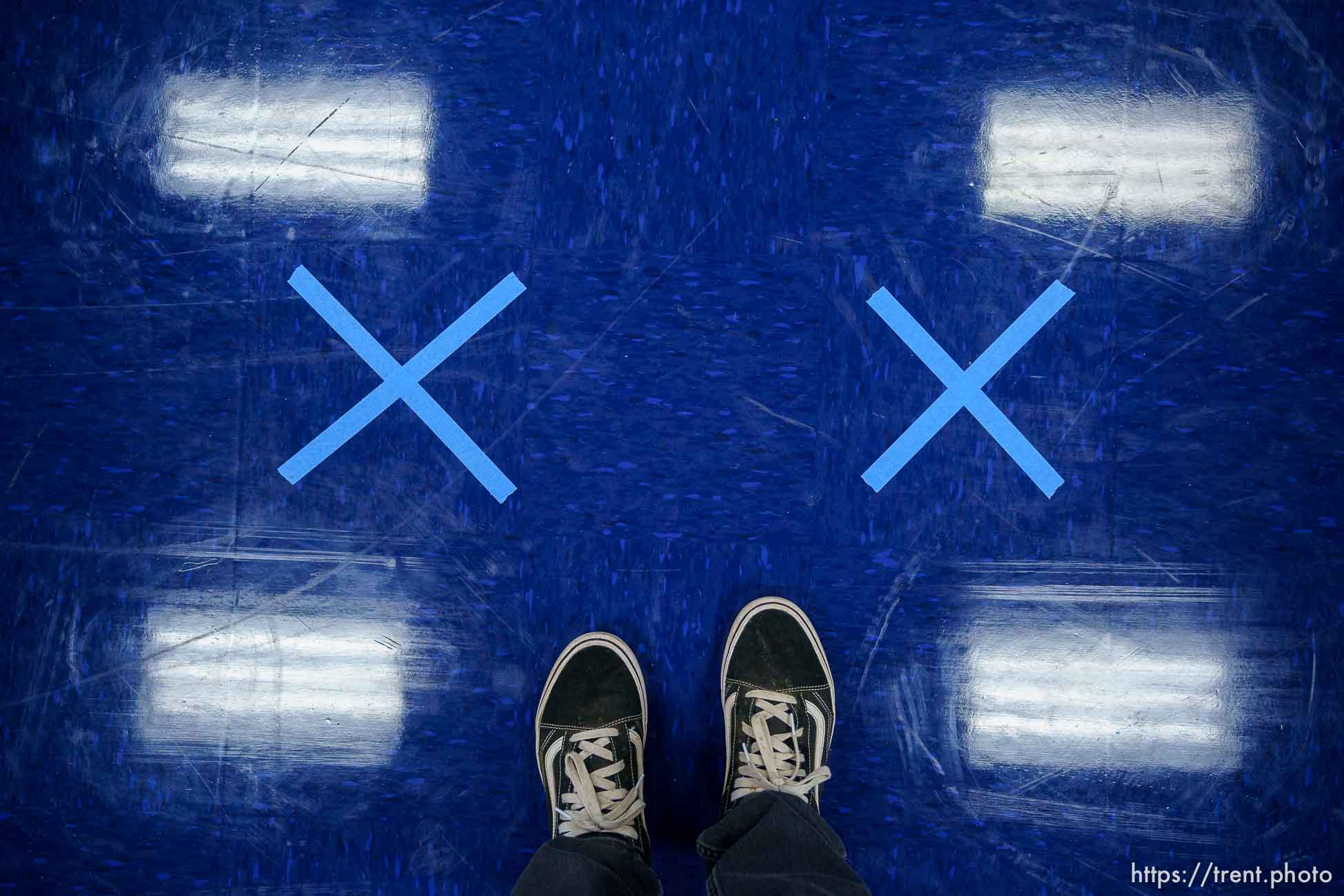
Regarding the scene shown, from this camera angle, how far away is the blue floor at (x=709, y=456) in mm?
1648

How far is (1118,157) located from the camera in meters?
1.69

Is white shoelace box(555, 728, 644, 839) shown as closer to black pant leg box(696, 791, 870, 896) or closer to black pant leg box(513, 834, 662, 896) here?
black pant leg box(513, 834, 662, 896)

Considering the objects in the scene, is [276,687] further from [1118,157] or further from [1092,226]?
[1118,157]

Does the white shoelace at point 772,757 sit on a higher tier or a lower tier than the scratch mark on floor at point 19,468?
lower

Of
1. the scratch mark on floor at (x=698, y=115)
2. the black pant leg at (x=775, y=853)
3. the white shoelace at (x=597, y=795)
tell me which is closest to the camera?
the black pant leg at (x=775, y=853)

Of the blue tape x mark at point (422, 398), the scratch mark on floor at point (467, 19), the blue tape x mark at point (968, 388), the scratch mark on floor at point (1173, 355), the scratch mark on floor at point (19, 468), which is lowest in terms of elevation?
the scratch mark on floor at point (19, 468)

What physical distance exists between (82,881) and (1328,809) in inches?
106

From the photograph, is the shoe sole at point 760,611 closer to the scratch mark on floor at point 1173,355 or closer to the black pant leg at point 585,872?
the black pant leg at point 585,872

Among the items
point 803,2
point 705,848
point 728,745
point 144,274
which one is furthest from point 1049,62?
point 144,274

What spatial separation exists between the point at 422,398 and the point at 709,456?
2.13 ft

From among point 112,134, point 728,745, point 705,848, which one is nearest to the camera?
point 705,848

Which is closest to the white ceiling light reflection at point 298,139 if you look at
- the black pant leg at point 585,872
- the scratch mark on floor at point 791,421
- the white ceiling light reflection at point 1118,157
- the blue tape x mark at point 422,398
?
the blue tape x mark at point 422,398

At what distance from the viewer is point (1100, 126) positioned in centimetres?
169

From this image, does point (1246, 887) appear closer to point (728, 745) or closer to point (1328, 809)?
point (1328, 809)
